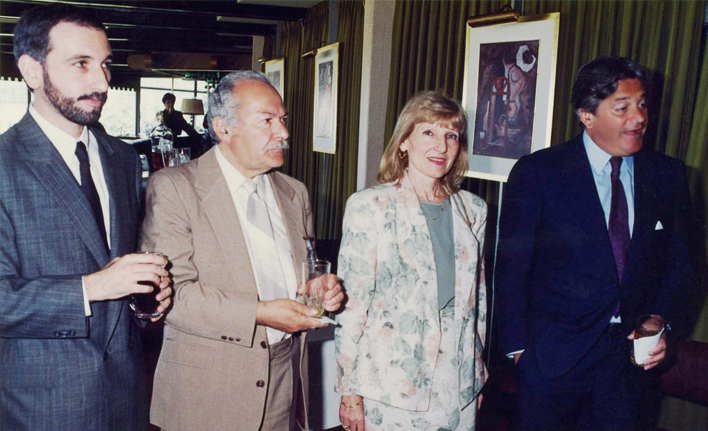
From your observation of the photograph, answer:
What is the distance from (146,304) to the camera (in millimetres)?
1383

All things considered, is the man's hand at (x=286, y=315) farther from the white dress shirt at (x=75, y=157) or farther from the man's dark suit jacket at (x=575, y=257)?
the man's dark suit jacket at (x=575, y=257)

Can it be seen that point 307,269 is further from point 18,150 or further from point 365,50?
point 365,50

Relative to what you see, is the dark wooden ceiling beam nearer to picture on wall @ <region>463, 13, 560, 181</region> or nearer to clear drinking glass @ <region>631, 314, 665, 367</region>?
picture on wall @ <region>463, 13, 560, 181</region>

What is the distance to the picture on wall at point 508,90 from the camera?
2832mm

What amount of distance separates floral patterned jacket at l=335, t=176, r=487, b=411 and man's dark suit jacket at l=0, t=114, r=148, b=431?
0.71 meters

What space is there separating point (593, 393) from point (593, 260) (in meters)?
0.47

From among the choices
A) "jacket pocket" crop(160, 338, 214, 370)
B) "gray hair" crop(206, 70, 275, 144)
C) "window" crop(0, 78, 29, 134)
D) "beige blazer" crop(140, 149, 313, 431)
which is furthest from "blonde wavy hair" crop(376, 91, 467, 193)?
"window" crop(0, 78, 29, 134)

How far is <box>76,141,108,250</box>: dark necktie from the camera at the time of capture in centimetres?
141

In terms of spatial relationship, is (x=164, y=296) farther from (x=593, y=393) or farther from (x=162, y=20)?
(x=162, y=20)

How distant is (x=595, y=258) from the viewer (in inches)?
69.7

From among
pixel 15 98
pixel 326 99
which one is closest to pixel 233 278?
pixel 326 99

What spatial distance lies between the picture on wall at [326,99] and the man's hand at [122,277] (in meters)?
4.31

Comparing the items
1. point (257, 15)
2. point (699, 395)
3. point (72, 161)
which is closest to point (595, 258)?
point (699, 395)

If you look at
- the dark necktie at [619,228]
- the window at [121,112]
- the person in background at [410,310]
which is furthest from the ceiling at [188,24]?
the window at [121,112]
